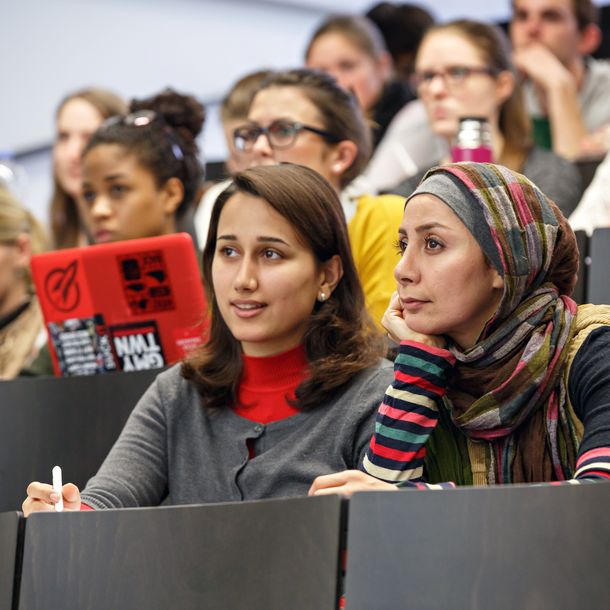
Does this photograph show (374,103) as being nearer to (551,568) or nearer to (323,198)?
(323,198)

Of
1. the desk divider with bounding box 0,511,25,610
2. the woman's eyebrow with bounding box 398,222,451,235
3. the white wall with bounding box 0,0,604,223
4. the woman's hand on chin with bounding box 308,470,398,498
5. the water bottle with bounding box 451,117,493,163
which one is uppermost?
the white wall with bounding box 0,0,604,223

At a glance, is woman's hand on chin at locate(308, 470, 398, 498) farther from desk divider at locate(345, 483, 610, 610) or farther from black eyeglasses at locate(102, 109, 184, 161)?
black eyeglasses at locate(102, 109, 184, 161)

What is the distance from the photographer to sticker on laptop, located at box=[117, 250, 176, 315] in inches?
102

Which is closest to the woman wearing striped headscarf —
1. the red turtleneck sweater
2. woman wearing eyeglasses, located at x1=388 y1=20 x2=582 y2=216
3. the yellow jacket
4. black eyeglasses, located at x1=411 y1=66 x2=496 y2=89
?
the red turtleneck sweater

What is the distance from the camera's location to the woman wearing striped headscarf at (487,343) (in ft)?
5.51

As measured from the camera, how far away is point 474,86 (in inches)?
136

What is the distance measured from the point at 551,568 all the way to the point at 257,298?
2.78 ft

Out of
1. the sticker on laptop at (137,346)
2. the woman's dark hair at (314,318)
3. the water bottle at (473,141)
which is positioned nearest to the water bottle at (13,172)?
the sticker on laptop at (137,346)

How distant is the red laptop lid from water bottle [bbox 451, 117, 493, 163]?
0.67 meters

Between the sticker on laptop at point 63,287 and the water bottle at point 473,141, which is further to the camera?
the water bottle at point 473,141

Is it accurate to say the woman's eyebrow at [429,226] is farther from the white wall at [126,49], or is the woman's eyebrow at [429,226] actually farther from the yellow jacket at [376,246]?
the white wall at [126,49]

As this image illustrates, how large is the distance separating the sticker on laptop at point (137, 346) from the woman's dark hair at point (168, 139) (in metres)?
0.66

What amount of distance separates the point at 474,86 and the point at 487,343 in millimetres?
1878

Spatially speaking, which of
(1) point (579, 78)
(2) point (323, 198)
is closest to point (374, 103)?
(1) point (579, 78)
